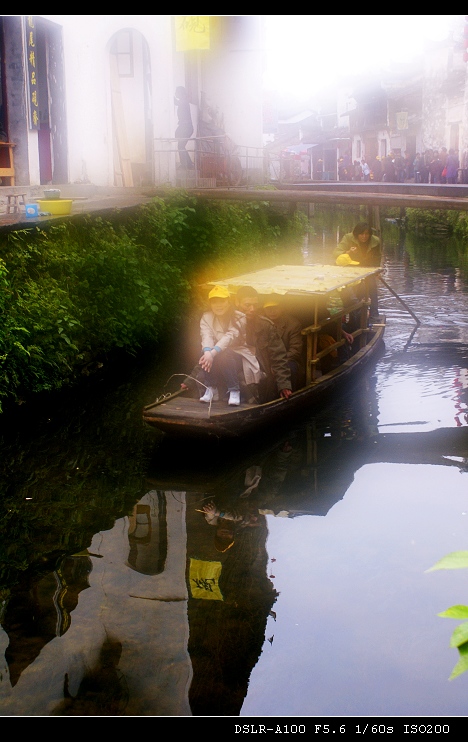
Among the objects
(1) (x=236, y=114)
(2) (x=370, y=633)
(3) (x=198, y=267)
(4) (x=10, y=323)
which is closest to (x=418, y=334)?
(3) (x=198, y=267)

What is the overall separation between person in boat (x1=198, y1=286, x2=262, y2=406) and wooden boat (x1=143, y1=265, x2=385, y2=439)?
204mm

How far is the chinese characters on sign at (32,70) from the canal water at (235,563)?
21.8 feet

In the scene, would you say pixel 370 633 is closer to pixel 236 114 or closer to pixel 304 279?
pixel 304 279

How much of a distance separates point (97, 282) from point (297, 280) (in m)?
2.98

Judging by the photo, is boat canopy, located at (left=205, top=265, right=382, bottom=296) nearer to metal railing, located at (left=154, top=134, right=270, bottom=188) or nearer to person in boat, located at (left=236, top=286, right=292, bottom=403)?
person in boat, located at (left=236, top=286, right=292, bottom=403)

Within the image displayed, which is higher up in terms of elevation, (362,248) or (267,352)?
(362,248)

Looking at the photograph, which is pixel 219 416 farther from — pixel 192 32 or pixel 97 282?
pixel 192 32

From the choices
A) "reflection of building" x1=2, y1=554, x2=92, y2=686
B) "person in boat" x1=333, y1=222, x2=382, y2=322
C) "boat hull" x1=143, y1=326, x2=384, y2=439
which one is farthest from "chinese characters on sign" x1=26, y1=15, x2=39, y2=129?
"reflection of building" x1=2, y1=554, x2=92, y2=686

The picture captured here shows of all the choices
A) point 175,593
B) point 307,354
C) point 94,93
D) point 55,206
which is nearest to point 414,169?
point 94,93

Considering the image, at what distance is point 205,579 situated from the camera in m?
5.43

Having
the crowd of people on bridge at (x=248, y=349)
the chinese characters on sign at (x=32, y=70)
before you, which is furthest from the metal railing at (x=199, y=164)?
the crowd of people on bridge at (x=248, y=349)

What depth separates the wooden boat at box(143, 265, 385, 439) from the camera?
7371 millimetres

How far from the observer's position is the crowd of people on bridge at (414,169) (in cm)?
2694

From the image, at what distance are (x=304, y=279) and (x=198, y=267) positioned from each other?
493 centimetres
